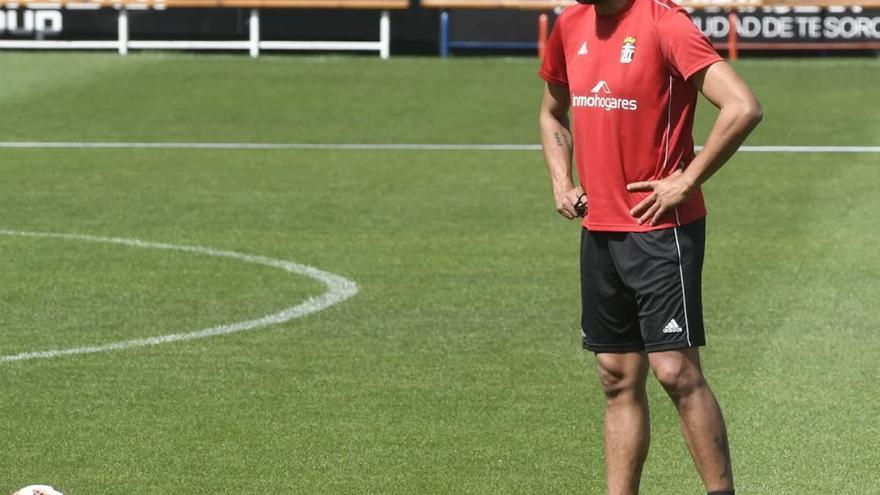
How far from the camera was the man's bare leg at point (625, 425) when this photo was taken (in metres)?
6.98

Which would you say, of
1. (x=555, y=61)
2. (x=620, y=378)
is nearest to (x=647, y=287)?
(x=620, y=378)

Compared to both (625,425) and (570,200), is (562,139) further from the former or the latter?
(625,425)

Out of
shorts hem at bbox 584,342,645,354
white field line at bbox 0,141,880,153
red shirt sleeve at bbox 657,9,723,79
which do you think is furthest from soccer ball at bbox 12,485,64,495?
white field line at bbox 0,141,880,153

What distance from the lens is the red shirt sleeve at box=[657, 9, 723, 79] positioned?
21.1ft

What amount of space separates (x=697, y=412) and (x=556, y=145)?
121cm

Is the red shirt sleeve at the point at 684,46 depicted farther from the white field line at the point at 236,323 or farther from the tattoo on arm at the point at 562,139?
the white field line at the point at 236,323

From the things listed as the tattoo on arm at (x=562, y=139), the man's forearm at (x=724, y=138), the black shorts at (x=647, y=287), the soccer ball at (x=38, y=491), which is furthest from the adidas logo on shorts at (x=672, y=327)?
the soccer ball at (x=38, y=491)

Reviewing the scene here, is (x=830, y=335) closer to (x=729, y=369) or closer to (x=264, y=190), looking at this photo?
(x=729, y=369)

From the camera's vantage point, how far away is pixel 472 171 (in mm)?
18203

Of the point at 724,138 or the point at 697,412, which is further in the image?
the point at 697,412

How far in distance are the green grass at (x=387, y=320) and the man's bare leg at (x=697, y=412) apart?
99 cm

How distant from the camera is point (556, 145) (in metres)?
7.29

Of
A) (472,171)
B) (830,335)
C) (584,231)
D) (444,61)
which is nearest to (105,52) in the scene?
(444,61)

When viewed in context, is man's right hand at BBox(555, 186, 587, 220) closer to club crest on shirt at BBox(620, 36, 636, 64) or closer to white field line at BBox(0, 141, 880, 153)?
club crest on shirt at BBox(620, 36, 636, 64)
